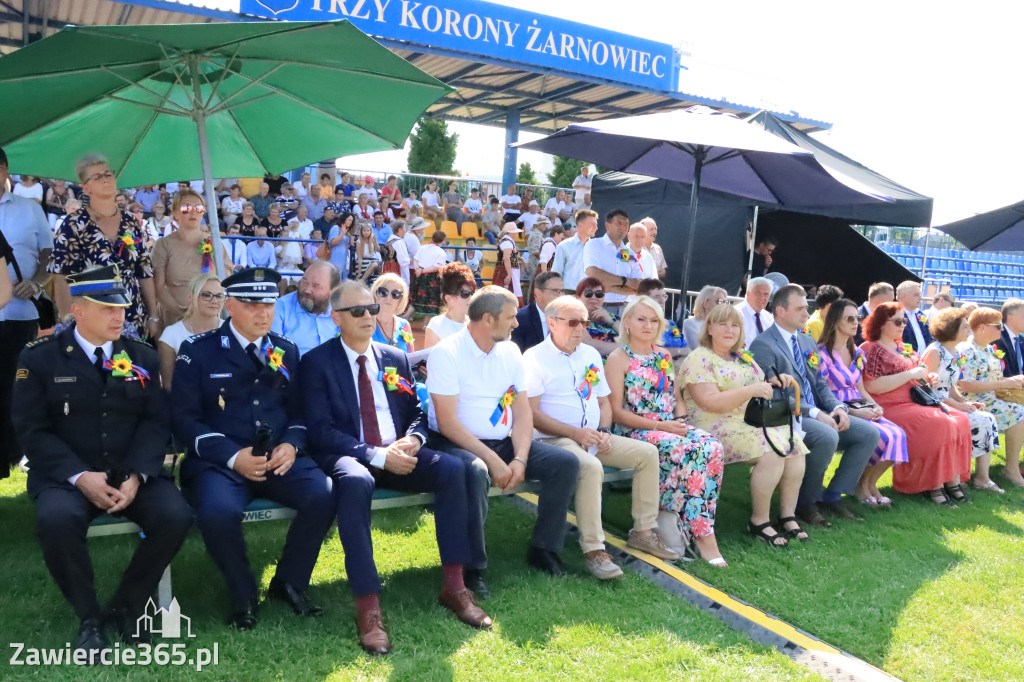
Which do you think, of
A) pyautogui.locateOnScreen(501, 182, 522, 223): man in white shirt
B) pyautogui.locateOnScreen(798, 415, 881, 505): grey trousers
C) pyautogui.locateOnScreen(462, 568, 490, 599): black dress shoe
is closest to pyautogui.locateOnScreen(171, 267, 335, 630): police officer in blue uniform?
pyautogui.locateOnScreen(462, 568, 490, 599): black dress shoe

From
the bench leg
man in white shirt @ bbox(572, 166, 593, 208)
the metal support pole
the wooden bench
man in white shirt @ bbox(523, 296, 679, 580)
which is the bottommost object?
the bench leg

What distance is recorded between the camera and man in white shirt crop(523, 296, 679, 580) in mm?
4578

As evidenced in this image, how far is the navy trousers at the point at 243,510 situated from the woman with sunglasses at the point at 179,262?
1.68 meters

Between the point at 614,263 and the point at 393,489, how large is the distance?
4169 millimetres

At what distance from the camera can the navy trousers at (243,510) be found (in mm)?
3389

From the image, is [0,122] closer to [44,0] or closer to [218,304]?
[218,304]

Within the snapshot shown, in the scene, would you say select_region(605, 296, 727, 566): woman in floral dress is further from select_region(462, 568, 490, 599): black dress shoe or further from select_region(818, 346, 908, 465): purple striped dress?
select_region(818, 346, 908, 465): purple striped dress

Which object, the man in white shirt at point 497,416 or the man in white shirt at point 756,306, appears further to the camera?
the man in white shirt at point 756,306

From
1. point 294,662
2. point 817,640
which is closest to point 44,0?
point 294,662

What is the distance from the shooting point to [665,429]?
16.0 feet

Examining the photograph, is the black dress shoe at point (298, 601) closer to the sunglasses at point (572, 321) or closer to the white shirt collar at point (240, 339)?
the white shirt collar at point (240, 339)

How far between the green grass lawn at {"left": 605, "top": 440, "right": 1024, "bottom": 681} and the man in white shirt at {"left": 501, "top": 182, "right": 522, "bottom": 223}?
13587 millimetres

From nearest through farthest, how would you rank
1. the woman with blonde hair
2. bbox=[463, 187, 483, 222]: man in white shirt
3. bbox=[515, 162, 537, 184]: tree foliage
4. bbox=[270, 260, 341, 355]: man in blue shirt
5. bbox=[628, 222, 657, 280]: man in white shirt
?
1. bbox=[270, 260, 341, 355]: man in blue shirt
2. the woman with blonde hair
3. bbox=[628, 222, 657, 280]: man in white shirt
4. bbox=[463, 187, 483, 222]: man in white shirt
5. bbox=[515, 162, 537, 184]: tree foliage

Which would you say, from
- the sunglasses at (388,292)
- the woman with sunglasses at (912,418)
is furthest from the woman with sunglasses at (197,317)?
the woman with sunglasses at (912,418)
